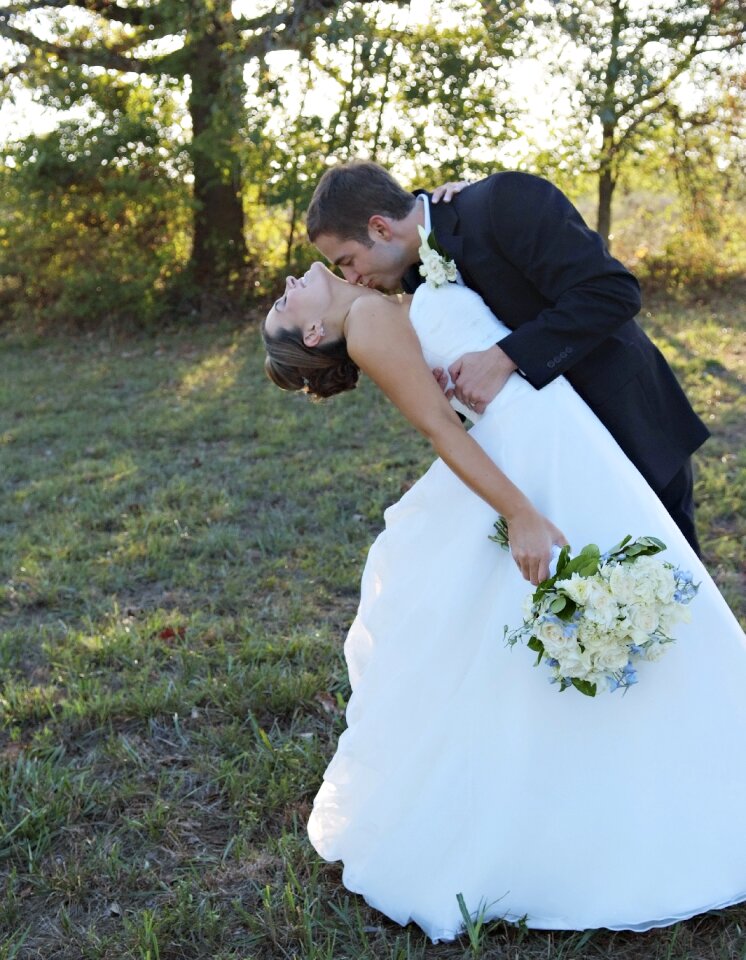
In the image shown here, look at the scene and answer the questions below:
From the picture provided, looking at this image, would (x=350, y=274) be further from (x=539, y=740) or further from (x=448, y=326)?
(x=539, y=740)

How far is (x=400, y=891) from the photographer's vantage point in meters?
2.91

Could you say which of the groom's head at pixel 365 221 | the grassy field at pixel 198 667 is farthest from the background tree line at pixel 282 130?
the groom's head at pixel 365 221

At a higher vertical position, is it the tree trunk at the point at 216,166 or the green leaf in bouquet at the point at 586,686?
the green leaf in bouquet at the point at 586,686

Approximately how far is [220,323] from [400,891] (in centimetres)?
1203

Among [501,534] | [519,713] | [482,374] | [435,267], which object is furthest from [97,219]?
[519,713]

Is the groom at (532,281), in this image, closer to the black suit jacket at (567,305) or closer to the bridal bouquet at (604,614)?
the black suit jacket at (567,305)

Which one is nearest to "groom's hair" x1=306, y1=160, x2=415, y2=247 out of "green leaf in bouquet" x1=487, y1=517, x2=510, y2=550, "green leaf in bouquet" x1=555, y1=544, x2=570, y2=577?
"green leaf in bouquet" x1=487, y1=517, x2=510, y2=550

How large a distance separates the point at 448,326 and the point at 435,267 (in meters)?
0.16

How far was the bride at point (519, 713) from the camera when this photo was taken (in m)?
2.78

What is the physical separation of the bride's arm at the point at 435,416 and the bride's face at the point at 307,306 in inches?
5.1

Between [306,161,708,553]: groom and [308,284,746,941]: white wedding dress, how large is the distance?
9 cm

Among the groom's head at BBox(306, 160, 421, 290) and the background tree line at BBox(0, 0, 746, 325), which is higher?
the groom's head at BBox(306, 160, 421, 290)

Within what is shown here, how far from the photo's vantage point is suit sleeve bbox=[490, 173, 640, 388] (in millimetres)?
2766

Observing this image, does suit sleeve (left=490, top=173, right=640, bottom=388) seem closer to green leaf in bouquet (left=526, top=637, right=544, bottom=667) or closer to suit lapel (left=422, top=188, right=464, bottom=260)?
suit lapel (left=422, top=188, right=464, bottom=260)
